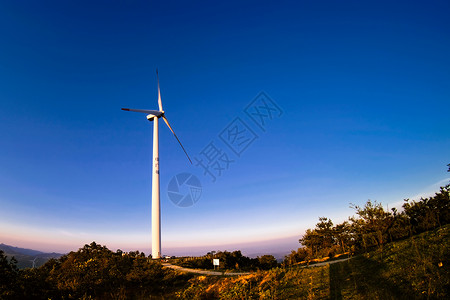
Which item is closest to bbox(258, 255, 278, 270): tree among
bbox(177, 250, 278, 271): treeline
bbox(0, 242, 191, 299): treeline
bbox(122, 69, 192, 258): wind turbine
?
bbox(177, 250, 278, 271): treeline

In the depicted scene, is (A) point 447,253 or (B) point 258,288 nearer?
(A) point 447,253

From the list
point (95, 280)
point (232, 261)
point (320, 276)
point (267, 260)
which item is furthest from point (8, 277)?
point (267, 260)

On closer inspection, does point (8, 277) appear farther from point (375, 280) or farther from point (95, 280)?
point (375, 280)

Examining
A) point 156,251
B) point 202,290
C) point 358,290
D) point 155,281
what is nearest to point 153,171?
point 156,251

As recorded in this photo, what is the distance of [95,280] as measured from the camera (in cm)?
2111

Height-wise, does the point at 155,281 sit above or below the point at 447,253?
below

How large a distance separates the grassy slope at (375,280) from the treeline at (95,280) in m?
10.4

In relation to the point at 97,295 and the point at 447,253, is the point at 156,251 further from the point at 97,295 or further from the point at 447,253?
the point at 447,253

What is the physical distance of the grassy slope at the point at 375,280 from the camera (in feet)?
29.4

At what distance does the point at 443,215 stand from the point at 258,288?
87.7 ft

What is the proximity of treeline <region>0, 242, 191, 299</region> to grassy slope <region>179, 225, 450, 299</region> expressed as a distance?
34.1 ft

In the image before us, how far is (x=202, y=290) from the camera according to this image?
1786 cm

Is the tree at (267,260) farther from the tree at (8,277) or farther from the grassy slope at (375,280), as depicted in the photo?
the tree at (8,277)

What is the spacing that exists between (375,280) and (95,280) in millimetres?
22793
